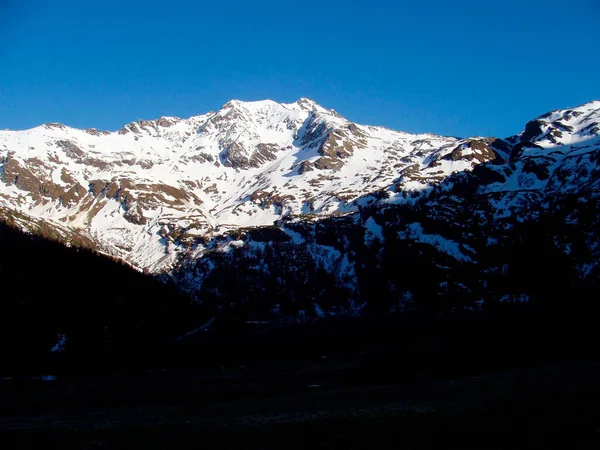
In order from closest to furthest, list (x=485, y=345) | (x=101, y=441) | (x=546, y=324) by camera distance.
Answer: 1. (x=101, y=441)
2. (x=485, y=345)
3. (x=546, y=324)

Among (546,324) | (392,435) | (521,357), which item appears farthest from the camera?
(546,324)

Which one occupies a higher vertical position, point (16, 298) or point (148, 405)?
point (16, 298)

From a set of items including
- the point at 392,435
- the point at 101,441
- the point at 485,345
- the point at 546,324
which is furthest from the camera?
the point at 546,324

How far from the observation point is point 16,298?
192000mm

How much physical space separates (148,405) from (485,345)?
75747 mm

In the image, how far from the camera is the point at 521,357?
103 meters

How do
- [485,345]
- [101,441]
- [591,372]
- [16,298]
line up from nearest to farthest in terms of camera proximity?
[101,441] → [591,372] → [485,345] → [16,298]

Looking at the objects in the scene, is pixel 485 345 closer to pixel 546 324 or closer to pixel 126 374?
pixel 546 324

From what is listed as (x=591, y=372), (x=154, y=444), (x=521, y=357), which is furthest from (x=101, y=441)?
(x=521, y=357)

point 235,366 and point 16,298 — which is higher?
point 16,298

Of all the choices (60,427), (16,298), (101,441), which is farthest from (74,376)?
(101,441)

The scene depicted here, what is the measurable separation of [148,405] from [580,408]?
6334cm

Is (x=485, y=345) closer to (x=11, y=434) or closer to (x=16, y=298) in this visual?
(x=11, y=434)

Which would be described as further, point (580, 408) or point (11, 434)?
point (11, 434)
